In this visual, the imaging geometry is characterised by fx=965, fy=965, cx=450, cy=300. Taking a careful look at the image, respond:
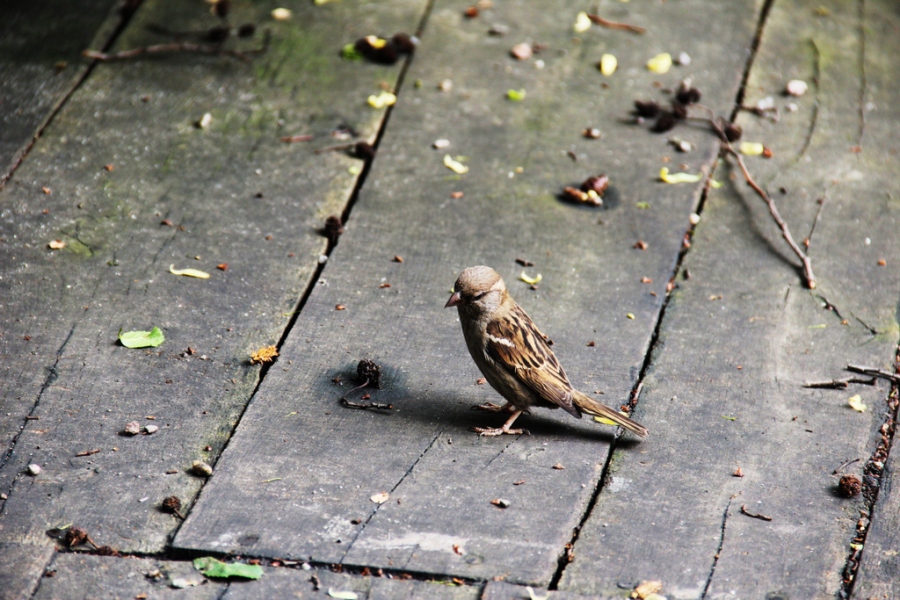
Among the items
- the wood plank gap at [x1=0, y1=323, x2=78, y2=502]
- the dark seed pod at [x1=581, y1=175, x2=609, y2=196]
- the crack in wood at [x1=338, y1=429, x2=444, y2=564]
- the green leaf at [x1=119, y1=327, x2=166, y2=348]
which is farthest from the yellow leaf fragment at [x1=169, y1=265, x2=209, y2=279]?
the dark seed pod at [x1=581, y1=175, x2=609, y2=196]

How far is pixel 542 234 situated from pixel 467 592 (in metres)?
2.51

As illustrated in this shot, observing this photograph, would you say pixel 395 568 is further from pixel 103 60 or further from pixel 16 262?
pixel 103 60

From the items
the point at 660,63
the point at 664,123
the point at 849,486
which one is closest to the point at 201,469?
the point at 849,486

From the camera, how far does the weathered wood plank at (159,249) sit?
3.94m

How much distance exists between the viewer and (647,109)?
642 centimetres

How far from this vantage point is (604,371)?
4586mm

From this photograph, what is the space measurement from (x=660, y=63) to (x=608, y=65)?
380mm

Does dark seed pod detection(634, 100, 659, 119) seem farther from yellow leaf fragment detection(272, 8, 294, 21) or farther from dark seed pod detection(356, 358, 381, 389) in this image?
dark seed pod detection(356, 358, 381, 389)

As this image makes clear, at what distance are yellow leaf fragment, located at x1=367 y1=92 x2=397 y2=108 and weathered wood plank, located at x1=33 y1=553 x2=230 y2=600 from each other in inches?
143

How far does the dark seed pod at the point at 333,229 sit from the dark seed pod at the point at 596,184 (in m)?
1.48

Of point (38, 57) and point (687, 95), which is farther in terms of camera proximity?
point (38, 57)

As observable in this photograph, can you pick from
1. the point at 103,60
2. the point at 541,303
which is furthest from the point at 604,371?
the point at 103,60

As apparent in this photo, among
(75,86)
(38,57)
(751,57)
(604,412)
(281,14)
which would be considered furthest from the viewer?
(281,14)

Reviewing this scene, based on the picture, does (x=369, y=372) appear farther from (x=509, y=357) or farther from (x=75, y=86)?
(x=75, y=86)
